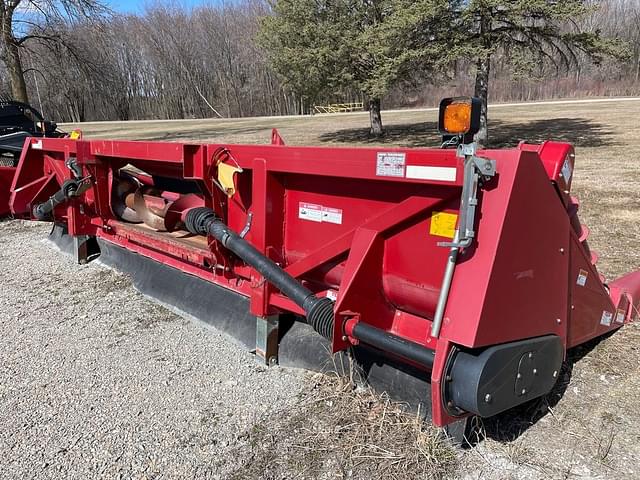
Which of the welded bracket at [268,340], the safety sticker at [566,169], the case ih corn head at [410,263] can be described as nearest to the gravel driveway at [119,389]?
the welded bracket at [268,340]

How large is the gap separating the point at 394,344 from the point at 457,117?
845 mm

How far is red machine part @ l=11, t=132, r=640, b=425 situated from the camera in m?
1.85

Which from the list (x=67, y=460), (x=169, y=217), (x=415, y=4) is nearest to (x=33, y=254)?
(x=169, y=217)

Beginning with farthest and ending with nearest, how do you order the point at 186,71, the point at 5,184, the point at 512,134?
the point at 186,71, the point at 512,134, the point at 5,184

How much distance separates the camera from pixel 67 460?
218 cm

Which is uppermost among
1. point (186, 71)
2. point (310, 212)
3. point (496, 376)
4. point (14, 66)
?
point (186, 71)

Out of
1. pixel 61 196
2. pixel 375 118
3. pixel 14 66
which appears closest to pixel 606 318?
pixel 61 196

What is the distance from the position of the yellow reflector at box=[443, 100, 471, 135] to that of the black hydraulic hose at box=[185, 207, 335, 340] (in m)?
0.86

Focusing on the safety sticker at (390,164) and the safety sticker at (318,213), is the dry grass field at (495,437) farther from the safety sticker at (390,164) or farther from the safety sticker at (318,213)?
the safety sticker at (390,164)

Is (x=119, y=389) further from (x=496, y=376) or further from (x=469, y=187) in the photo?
(x=469, y=187)

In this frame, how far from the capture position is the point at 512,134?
17531mm

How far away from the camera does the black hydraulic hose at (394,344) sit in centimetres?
192

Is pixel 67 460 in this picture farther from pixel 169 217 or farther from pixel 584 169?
pixel 584 169

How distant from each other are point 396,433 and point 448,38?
12431mm
